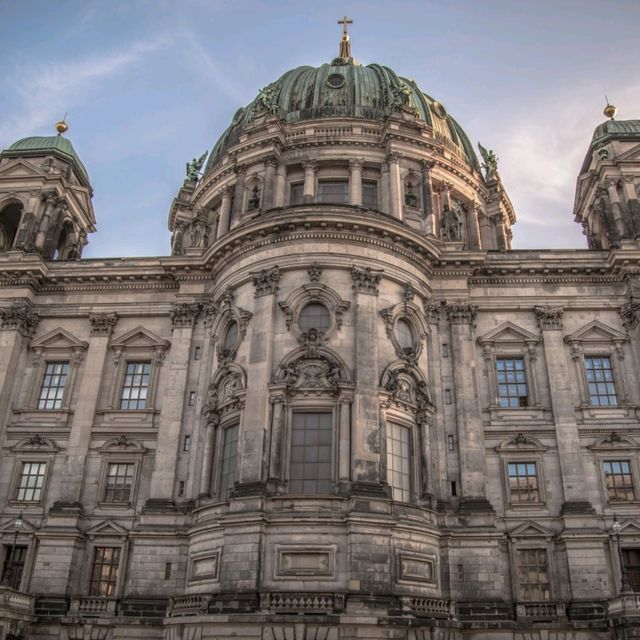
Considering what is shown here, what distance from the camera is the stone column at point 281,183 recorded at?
35.6 metres

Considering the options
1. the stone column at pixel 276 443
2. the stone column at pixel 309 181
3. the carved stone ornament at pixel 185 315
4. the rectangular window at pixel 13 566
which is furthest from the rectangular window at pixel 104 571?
the stone column at pixel 309 181

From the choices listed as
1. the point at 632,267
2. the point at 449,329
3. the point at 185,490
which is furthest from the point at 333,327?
the point at 632,267

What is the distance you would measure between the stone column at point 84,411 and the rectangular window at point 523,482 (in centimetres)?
1870

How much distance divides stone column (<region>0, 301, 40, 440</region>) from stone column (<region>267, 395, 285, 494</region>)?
46.1ft

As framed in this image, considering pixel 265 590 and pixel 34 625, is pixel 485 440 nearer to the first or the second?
pixel 265 590

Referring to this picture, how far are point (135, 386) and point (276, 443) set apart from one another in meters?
10.1

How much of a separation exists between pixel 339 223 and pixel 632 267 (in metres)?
14.5

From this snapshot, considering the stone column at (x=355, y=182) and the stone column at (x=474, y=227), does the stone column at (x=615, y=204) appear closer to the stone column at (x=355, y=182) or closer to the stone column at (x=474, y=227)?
the stone column at (x=474, y=227)

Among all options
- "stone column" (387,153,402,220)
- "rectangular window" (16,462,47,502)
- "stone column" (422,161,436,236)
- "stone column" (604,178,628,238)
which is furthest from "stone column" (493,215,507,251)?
"rectangular window" (16,462,47,502)

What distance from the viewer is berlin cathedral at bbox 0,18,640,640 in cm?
2395

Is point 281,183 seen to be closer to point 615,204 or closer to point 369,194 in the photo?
point 369,194

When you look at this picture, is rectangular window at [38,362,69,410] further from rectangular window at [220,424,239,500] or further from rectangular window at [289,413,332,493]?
rectangular window at [289,413,332,493]

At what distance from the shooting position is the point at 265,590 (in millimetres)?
22641

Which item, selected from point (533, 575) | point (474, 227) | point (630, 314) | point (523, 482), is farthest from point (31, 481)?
point (630, 314)
